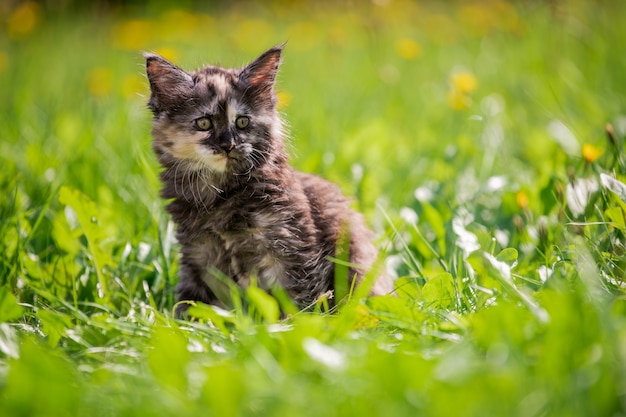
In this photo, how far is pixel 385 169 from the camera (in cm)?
345

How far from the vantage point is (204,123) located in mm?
2297

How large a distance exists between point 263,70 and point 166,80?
0.37 meters

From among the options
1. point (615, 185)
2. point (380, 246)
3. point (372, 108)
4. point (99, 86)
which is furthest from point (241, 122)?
point (99, 86)

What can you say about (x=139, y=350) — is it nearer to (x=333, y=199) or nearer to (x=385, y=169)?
(x=333, y=199)

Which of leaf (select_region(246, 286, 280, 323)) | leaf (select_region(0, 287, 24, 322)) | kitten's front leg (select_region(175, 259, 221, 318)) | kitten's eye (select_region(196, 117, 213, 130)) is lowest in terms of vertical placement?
kitten's front leg (select_region(175, 259, 221, 318))

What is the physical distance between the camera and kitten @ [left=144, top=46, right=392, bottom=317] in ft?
7.38

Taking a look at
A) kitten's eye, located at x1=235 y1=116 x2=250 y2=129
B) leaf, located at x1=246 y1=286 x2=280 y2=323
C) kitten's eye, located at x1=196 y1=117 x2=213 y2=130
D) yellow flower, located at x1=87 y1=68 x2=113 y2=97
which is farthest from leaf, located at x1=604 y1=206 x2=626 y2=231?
yellow flower, located at x1=87 y1=68 x2=113 y2=97

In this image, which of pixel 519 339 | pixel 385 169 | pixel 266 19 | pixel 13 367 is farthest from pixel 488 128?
pixel 266 19

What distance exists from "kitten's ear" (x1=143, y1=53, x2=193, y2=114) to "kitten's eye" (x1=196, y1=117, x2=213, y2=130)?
12cm

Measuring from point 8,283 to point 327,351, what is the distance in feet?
4.58

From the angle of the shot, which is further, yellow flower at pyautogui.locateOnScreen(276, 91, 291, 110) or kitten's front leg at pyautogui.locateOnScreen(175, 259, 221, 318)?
yellow flower at pyautogui.locateOnScreen(276, 91, 291, 110)

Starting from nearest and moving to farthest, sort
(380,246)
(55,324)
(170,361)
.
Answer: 1. (170,361)
2. (55,324)
3. (380,246)

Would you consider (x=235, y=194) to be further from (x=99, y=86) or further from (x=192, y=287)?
(x=99, y=86)

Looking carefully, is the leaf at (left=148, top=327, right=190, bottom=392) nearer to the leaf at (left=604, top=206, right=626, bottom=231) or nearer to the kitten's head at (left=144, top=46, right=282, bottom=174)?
the kitten's head at (left=144, top=46, right=282, bottom=174)
